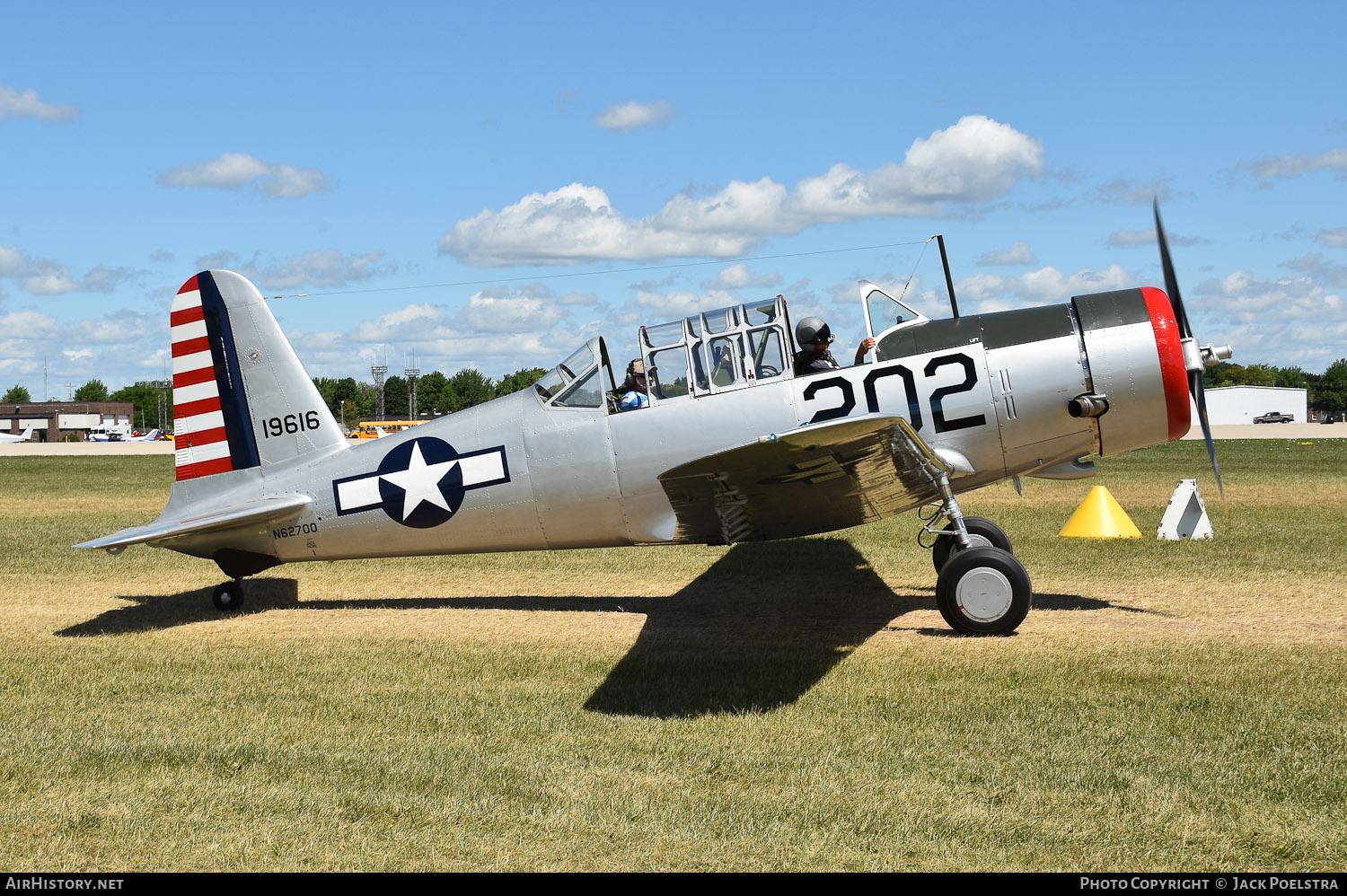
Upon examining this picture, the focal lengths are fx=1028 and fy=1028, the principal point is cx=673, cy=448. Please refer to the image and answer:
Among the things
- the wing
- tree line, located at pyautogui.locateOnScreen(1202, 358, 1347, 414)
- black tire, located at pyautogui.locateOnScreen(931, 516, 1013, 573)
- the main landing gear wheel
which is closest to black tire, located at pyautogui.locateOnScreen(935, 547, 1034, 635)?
the wing

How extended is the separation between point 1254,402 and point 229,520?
11011cm

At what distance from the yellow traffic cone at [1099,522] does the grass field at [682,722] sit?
144cm

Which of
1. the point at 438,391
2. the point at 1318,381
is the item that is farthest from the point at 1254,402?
the point at 438,391

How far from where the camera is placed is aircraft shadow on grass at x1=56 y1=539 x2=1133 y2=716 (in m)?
6.19

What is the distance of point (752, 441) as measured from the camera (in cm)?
746

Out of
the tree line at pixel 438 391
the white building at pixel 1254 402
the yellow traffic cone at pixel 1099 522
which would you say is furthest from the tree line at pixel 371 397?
the yellow traffic cone at pixel 1099 522

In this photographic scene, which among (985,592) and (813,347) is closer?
(985,592)

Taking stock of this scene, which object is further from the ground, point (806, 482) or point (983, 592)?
point (806, 482)

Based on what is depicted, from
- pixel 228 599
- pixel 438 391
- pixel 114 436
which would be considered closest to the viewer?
pixel 228 599

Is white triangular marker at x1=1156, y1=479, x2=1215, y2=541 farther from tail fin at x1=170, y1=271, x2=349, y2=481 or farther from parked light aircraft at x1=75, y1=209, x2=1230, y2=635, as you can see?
tail fin at x1=170, y1=271, x2=349, y2=481

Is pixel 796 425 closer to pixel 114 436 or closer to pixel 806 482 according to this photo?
pixel 806 482

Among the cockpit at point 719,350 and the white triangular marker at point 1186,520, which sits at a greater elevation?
the cockpit at point 719,350

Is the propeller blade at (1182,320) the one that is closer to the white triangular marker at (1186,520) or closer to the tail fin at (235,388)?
the white triangular marker at (1186,520)

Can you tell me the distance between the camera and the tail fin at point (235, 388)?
9.09m
